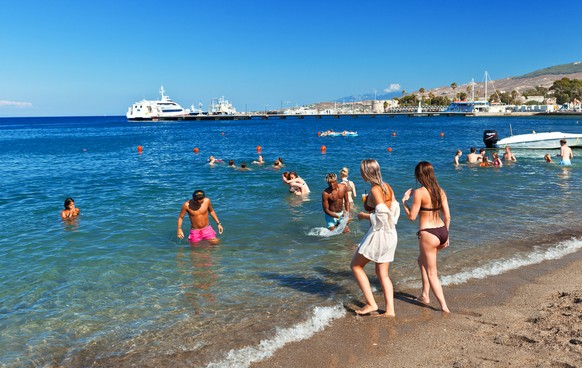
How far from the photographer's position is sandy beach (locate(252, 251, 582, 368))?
4.43m

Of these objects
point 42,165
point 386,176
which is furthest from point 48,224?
point 42,165

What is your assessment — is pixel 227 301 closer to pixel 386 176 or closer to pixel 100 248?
pixel 100 248

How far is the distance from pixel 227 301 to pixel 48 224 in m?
7.60

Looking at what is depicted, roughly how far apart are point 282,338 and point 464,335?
212 cm

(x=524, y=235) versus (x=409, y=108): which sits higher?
(x=409, y=108)

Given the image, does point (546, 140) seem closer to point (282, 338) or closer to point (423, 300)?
point (423, 300)

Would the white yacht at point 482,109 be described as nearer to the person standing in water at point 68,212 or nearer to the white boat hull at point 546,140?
the white boat hull at point 546,140

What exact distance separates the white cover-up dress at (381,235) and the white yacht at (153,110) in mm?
126332

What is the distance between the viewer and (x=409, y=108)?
180750 mm

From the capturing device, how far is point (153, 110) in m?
125

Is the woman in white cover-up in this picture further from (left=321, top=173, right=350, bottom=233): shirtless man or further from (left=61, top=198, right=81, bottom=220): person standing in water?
(left=61, top=198, right=81, bottom=220): person standing in water

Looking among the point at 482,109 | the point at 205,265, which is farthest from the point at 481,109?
the point at 205,265

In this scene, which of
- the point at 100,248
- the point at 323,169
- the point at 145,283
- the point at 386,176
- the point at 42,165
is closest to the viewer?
the point at 145,283

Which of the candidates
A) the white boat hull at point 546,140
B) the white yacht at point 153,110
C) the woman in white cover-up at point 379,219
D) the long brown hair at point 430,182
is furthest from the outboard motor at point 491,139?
the white yacht at point 153,110
